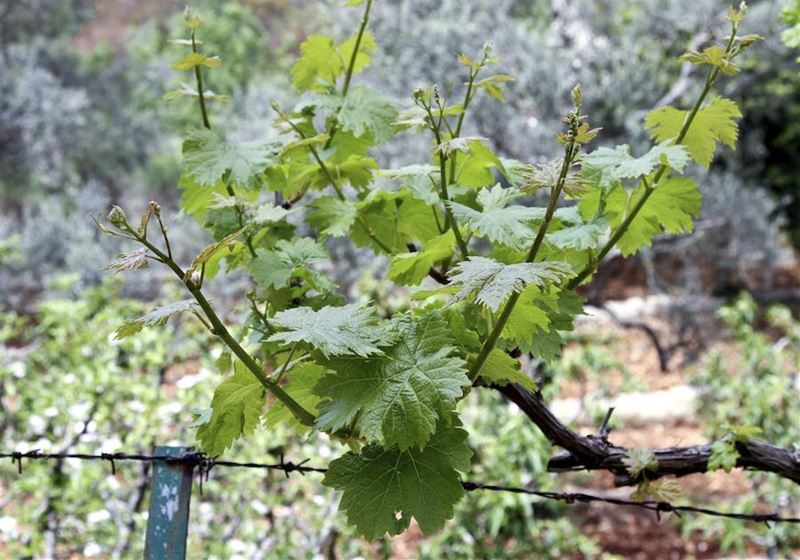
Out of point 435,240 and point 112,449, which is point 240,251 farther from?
point 112,449

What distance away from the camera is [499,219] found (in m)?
0.85

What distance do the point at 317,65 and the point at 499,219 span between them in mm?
434

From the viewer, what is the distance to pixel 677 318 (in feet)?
21.1

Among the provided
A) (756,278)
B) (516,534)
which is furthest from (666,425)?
(756,278)

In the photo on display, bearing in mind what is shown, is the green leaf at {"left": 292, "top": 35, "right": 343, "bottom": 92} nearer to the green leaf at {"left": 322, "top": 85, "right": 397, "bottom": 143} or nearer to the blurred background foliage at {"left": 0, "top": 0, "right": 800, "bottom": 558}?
the green leaf at {"left": 322, "top": 85, "right": 397, "bottom": 143}

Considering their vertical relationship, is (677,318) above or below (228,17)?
below

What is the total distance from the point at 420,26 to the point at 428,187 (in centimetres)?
478

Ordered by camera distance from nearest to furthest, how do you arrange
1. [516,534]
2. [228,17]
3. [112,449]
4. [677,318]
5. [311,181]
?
1. [311,181]
2. [112,449]
3. [516,534]
4. [677,318]
5. [228,17]

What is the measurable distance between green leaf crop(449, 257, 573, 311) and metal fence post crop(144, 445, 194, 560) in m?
0.56

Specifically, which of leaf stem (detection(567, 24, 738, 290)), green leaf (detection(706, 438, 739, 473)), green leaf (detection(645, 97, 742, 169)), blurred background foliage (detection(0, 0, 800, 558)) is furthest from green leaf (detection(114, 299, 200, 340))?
green leaf (detection(706, 438, 739, 473))

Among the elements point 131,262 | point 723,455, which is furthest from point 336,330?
point 723,455

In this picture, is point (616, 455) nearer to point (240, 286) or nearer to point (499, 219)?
point (499, 219)

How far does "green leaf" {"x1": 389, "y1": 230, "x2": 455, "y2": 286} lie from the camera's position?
89cm

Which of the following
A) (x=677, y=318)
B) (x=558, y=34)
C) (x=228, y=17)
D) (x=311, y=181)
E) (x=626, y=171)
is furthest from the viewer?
(x=228, y=17)
